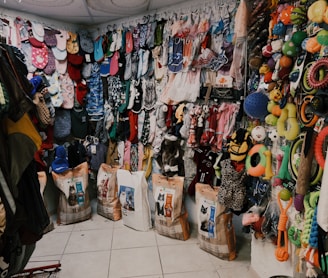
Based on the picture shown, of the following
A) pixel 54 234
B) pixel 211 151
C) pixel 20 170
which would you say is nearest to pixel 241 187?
pixel 211 151

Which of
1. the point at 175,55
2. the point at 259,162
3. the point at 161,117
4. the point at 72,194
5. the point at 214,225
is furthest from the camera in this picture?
the point at 72,194

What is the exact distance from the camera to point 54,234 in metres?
2.73

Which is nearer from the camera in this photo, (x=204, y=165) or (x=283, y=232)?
(x=283, y=232)

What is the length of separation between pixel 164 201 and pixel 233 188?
787mm

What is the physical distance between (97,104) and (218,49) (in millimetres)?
1676

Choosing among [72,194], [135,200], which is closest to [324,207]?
[135,200]

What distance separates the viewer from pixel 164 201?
254cm

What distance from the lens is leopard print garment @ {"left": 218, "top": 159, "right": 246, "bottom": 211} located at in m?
1.99

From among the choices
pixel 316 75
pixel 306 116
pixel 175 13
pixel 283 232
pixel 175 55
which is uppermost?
pixel 175 13

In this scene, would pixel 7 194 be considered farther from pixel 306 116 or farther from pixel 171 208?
pixel 171 208

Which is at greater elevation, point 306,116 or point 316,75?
point 316,75

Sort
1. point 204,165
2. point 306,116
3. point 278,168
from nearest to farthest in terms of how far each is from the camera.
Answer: point 306,116
point 278,168
point 204,165

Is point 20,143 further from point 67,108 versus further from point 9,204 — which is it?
point 67,108

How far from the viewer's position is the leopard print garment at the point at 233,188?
199 cm
